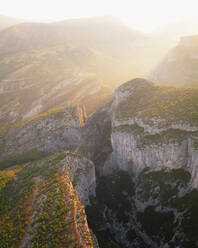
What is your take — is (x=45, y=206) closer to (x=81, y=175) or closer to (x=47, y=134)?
(x=81, y=175)

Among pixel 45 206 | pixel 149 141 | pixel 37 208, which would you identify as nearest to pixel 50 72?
pixel 149 141

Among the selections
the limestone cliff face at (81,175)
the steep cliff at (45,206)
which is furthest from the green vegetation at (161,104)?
the steep cliff at (45,206)

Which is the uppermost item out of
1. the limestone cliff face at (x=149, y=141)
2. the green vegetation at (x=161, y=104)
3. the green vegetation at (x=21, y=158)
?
the green vegetation at (x=161, y=104)

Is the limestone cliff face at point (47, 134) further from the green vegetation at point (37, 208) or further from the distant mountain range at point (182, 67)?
the distant mountain range at point (182, 67)

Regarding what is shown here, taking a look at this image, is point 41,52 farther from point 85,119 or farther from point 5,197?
point 5,197

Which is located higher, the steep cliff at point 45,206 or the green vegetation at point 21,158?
the steep cliff at point 45,206

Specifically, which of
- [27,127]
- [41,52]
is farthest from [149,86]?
[41,52]

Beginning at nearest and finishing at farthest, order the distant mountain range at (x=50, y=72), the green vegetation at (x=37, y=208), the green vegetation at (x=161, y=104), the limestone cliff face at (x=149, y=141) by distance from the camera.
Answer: the green vegetation at (x=37, y=208)
the limestone cliff face at (x=149, y=141)
the green vegetation at (x=161, y=104)
the distant mountain range at (x=50, y=72)
